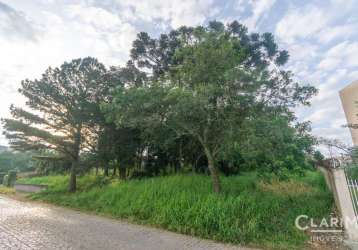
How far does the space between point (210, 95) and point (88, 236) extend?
16.5 ft

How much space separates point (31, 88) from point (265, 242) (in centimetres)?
1350

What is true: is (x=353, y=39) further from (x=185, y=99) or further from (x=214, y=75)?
(x=185, y=99)

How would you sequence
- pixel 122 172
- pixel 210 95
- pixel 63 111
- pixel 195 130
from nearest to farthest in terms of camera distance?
pixel 210 95
pixel 195 130
pixel 63 111
pixel 122 172

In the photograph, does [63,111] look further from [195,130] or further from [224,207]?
[224,207]

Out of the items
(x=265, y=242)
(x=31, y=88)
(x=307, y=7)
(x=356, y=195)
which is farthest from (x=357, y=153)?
(x=31, y=88)

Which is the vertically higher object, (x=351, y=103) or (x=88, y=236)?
(x=351, y=103)

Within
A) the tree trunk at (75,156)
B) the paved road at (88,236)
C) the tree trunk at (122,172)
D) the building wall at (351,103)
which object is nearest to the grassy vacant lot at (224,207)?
the paved road at (88,236)

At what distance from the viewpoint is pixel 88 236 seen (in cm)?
543

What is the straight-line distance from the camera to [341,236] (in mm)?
5051

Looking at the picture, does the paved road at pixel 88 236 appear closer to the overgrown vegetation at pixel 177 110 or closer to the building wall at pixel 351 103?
the overgrown vegetation at pixel 177 110

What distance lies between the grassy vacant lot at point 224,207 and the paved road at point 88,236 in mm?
493

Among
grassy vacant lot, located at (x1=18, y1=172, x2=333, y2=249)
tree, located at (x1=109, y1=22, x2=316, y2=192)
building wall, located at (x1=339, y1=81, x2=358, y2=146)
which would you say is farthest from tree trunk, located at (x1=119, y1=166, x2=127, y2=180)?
building wall, located at (x1=339, y1=81, x2=358, y2=146)

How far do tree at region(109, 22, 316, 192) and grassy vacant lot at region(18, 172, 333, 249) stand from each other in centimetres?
142

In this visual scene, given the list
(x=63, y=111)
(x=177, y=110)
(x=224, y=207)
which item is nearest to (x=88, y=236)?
(x=224, y=207)
